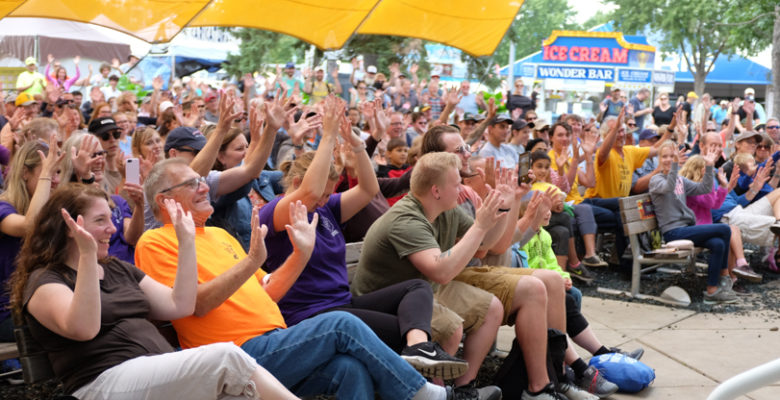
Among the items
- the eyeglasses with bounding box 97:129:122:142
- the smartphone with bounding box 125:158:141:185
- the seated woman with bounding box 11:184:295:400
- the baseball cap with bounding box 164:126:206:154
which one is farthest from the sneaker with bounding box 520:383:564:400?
the eyeglasses with bounding box 97:129:122:142

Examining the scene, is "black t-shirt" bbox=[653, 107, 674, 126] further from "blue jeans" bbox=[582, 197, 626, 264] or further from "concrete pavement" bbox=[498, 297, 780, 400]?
"concrete pavement" bbox=[498, 297, 780, 400]

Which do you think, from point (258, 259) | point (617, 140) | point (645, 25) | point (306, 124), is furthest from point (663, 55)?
point (258, 259)

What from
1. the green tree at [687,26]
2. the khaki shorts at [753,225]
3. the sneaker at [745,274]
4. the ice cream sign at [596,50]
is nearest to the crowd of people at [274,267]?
the sneaker at [745,274]

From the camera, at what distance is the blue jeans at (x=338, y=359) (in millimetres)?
3484

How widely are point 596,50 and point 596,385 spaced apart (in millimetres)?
24786

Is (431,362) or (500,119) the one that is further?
(500,119)

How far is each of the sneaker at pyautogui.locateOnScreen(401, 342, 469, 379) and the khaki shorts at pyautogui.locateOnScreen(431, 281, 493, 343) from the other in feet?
1.28

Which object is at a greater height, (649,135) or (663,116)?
(663,116)

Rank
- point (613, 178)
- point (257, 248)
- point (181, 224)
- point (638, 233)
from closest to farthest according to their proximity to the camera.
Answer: point (181, 224) → point (257, 248) → point (638, 233) → point (613, 178)

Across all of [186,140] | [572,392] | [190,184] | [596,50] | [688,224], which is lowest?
[572,392]

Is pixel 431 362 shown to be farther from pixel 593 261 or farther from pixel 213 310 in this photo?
pixel 593 261

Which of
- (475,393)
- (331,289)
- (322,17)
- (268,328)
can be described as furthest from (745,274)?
(268,328)

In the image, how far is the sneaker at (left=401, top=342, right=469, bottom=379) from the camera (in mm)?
3744

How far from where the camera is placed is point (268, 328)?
12.0 feet
